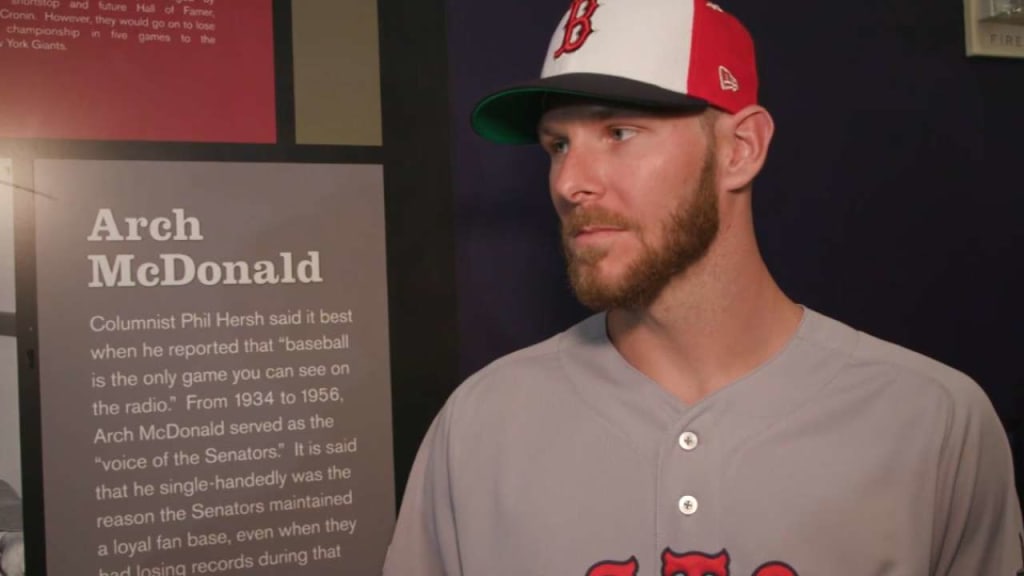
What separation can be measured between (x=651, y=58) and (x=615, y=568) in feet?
2.09

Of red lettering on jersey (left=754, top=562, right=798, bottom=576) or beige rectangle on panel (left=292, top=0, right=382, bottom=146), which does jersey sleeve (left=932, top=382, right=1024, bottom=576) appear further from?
beige rectangle on panel (left=292, top=0, right=382, bottom=146)

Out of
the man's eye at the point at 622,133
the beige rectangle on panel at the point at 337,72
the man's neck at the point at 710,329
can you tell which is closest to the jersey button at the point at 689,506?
the man's neck at the point at 710,329

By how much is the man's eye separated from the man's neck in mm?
194

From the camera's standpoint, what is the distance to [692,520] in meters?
1.07

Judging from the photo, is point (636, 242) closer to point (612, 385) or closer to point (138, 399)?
point (612, 385)

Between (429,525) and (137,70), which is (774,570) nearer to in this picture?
(429,525)

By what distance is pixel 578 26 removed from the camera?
3.86 feet

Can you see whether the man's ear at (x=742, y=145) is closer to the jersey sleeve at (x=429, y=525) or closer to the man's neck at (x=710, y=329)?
the man's neck at (x=710, y=329)

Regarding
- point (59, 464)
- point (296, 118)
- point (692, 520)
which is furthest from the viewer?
point (296, 118)

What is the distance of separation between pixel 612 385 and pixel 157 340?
27.8 inches

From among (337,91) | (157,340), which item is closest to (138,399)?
(157,340)

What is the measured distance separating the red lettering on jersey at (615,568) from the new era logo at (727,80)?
0.61m

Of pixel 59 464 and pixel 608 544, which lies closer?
pixel 608 544

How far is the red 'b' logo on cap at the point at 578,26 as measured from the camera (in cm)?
115
